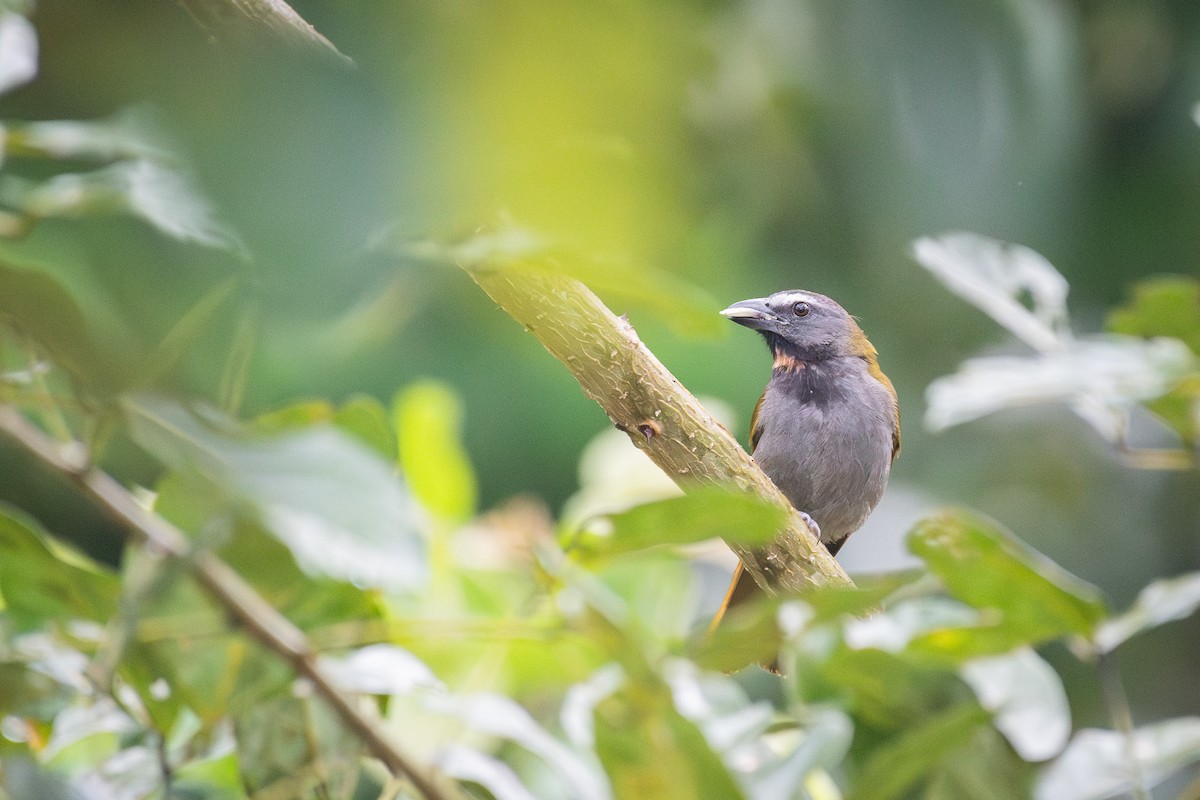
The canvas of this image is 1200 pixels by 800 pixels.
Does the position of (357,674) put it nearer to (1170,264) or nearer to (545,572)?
(545,572)

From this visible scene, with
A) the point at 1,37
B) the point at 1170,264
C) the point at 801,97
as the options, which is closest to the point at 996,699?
the point at 801,97

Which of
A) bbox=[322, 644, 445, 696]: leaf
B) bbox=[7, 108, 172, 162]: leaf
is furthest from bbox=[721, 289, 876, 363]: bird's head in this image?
bbox=[7, 108, 172, 162]: leaf

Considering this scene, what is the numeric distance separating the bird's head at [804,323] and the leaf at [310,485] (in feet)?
11.7

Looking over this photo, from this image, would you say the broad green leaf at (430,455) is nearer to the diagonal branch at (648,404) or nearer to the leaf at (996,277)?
the diagonal branch at (648,404)

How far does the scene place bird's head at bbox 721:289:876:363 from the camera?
14.1ft

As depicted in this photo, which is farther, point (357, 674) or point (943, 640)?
point (357, 674)

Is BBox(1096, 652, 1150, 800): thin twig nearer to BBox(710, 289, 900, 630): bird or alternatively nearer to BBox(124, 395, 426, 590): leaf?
BBox(124, 395, 426, 590): leaf

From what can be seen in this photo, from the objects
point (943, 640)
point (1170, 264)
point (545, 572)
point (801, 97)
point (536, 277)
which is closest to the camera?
point (545, 572)

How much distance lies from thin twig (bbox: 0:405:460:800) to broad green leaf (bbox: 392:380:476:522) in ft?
5.33

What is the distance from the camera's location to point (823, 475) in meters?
4.07

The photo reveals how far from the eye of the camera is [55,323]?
80 centimetres

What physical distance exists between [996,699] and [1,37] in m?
1.56

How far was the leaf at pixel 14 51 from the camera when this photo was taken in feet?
4.08

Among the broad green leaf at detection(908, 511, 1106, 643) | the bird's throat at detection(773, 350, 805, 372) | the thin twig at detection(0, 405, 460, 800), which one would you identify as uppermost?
the bird's throat at detection(773, 350, 805, 372)
